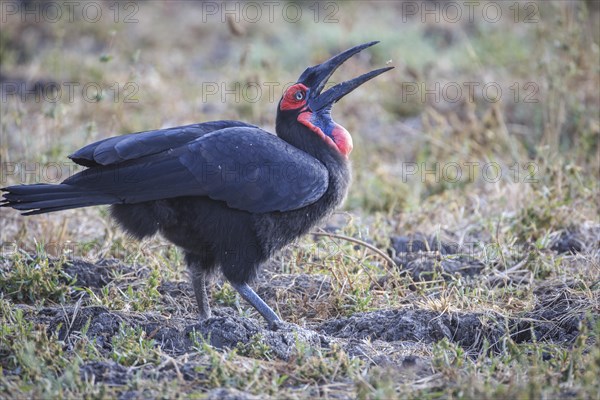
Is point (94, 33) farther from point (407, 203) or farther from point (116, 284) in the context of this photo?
point (116, 284)

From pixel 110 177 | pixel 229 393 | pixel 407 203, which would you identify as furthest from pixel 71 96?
pixel 229 393

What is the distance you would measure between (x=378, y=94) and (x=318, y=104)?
→ 3631 mm

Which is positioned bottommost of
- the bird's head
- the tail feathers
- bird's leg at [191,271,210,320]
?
bird's leg at [191,271,210,320]

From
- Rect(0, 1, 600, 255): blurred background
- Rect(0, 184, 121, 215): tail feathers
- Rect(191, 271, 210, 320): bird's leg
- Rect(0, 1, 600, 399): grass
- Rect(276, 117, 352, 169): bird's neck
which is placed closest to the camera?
Rect(0, 1, 600, 399): grass

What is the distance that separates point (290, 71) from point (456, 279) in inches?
185

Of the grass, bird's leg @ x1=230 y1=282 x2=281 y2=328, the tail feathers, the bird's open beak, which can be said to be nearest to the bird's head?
the bird's open beak

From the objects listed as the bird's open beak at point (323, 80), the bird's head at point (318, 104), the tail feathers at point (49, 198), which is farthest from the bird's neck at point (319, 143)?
the tail feathers at point (49, 198)

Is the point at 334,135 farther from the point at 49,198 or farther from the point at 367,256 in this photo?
the point at 49,198

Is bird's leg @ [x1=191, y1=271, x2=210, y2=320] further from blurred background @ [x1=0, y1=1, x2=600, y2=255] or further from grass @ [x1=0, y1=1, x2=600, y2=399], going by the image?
blurred background @ [x1=0, y1=1, x2=600, y2=255]

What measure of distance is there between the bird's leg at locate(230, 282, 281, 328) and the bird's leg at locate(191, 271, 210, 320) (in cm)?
18

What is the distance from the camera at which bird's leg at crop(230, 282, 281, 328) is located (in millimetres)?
3778

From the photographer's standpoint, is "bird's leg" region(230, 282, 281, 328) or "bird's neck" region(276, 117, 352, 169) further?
"bird's neck" region(276, 117, 352, 169)

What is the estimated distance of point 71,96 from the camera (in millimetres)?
7496

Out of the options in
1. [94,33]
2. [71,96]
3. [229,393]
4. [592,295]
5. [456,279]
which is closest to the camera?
[229,393]
